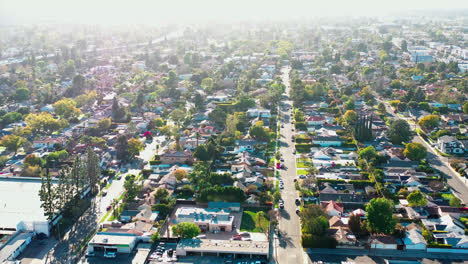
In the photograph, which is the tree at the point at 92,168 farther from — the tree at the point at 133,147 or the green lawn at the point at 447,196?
the green lawn at the point at 447,196

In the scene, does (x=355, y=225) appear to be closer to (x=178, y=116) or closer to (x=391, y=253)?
(x=391, y=253)

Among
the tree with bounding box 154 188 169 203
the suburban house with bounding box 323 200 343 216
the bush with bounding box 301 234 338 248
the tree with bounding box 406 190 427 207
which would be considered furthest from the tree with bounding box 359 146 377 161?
the tree with bounding box 154 188 169 203

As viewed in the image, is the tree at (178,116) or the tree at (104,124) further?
the tree at (178,116)

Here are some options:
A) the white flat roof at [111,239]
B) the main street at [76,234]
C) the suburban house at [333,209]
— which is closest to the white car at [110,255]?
the white flat roof at [111,239]

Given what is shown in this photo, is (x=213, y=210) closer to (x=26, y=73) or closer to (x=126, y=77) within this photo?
(x=126, y=77)

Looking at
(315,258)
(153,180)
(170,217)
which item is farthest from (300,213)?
(153,180)

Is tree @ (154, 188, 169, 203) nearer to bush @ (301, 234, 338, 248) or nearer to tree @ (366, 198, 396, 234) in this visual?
bush @ (301, 234, 338, 248)

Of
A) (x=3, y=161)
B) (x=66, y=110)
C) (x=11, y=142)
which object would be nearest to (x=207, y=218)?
(x=3, y=161)
